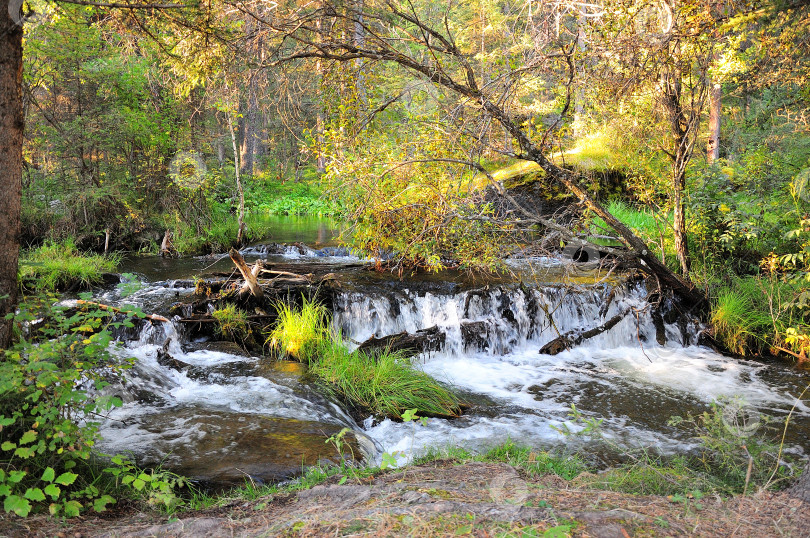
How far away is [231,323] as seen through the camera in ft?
23.9

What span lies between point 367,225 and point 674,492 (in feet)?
22.1

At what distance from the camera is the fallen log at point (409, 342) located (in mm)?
6723

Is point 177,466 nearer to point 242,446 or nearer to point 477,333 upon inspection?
point 242,446

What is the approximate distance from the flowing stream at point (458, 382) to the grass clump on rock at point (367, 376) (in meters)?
0.21

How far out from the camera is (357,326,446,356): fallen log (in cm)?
672

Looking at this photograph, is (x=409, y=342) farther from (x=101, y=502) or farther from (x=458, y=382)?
(x=101, y=502)

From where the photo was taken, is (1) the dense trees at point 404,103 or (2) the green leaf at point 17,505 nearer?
(2) the green leaf at point 17,505

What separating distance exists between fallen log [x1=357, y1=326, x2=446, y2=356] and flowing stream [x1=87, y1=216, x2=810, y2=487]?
0.62 ft

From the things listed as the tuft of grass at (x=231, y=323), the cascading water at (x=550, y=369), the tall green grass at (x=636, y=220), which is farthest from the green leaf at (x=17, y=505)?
the tall green grass at (x=636, y=220)

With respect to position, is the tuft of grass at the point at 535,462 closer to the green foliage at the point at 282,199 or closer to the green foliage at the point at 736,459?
the green foliage at the point at 736,459

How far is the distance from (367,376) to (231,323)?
2.49 m

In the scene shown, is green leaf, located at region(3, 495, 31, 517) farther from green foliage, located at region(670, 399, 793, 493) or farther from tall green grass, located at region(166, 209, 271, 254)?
tall green grass, located at region(166, 209, 271, 254)

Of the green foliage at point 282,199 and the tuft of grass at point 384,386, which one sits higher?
the green foliage at point 282,199

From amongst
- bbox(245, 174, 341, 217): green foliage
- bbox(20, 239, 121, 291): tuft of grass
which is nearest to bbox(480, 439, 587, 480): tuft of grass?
bbox(20, 239, 121, 291): tuft of grass
